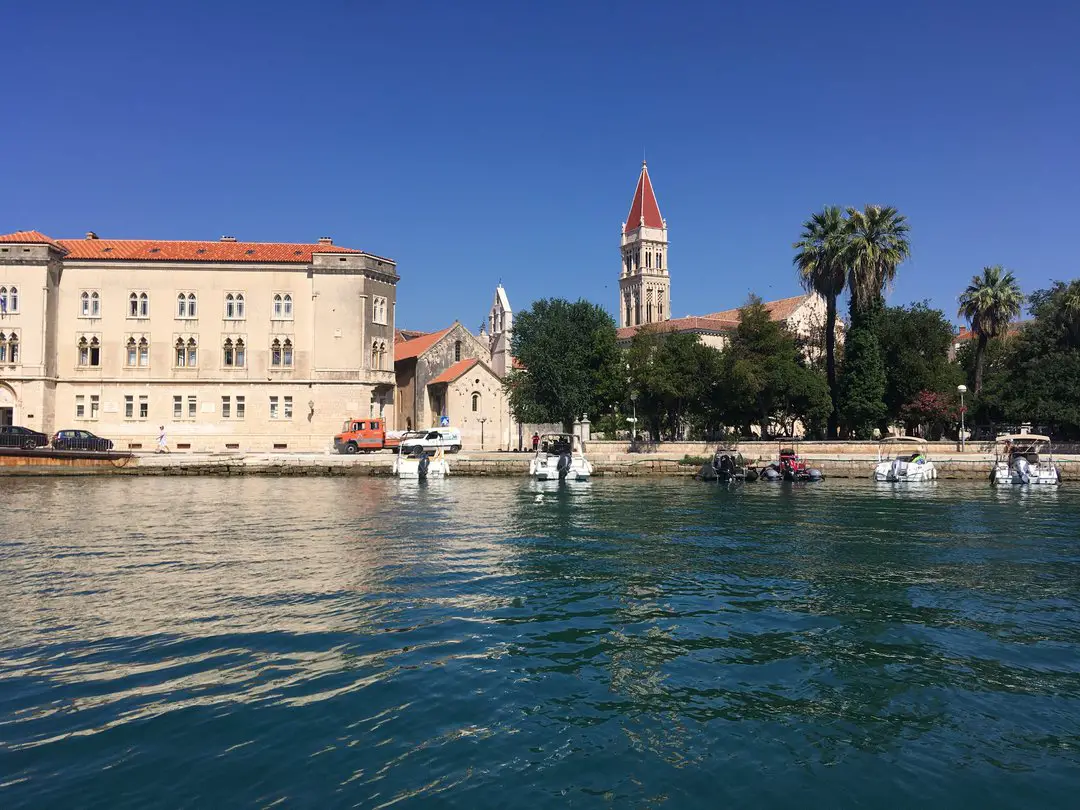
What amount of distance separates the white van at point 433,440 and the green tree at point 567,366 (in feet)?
24.6

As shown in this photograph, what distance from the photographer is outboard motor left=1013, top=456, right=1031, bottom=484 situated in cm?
4006

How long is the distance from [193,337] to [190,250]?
626 cm

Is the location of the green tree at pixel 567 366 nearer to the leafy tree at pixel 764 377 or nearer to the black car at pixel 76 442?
the leafy tree at pixel 764 377

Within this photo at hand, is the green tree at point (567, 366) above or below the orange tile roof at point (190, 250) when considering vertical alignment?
below

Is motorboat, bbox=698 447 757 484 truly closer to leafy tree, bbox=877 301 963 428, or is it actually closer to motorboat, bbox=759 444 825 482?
motorboat, bbox=759 444 825 482

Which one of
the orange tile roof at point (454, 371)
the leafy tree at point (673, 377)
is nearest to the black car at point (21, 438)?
the orange tile roof at point (454, 371)

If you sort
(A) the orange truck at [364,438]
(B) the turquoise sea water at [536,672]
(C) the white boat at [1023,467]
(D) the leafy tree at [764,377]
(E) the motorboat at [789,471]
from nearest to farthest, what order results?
(B) the turquoise sea water at [536,672] → (C) the white boat at [1023,467] → (E) the motorboat at [789,471] → (D) the leafy tree at [764,377] → (A) the orange truck at [364,438]

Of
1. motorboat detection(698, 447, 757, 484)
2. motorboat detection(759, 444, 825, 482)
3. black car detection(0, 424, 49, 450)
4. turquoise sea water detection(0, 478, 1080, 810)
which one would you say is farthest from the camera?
black car detection(0, 424, 49, 450)

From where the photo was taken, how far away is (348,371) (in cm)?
5616

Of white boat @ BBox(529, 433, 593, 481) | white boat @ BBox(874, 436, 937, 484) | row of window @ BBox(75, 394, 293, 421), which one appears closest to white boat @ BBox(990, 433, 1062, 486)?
white boat @ BBox(874, 436, 937, 484)

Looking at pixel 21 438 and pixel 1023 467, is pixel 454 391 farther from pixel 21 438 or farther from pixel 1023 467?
pixel 1023 467

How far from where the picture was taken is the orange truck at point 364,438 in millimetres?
52781

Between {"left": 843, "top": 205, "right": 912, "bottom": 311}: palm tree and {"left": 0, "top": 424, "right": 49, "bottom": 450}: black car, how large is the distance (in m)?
49.7

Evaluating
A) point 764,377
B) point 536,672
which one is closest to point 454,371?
point 764,377
